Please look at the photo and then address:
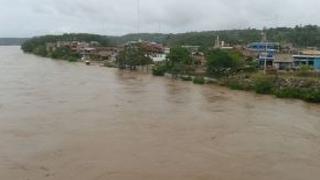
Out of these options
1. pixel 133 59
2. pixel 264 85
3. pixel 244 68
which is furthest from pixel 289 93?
pixel 133 59

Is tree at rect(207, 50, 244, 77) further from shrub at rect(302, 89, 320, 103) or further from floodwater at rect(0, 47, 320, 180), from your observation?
shrub at rect(302, 89, 320, 103)

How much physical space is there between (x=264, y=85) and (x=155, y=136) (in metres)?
8.39

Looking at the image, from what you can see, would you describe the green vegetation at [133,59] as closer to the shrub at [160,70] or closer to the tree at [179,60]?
the shrub at [160,70]

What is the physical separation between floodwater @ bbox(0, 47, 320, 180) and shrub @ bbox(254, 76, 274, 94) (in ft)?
2.25

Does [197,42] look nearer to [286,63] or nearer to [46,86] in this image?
[286,63]

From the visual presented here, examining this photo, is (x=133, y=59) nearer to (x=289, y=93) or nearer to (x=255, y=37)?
(x=289, y=93)

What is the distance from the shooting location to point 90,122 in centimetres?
1255

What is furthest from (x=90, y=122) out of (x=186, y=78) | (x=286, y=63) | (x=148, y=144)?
(x=286, y=63)

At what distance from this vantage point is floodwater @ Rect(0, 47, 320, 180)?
8.62 meters

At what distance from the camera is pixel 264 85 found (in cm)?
1847

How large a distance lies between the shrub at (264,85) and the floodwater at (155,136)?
2.25ft

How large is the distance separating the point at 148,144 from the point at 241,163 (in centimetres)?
210

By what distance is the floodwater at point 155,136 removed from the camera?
28.3 ft

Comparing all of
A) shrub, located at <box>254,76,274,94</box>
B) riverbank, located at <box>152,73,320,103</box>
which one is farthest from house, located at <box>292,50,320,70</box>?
shrub, located at <box>254,76,274,94</box>
